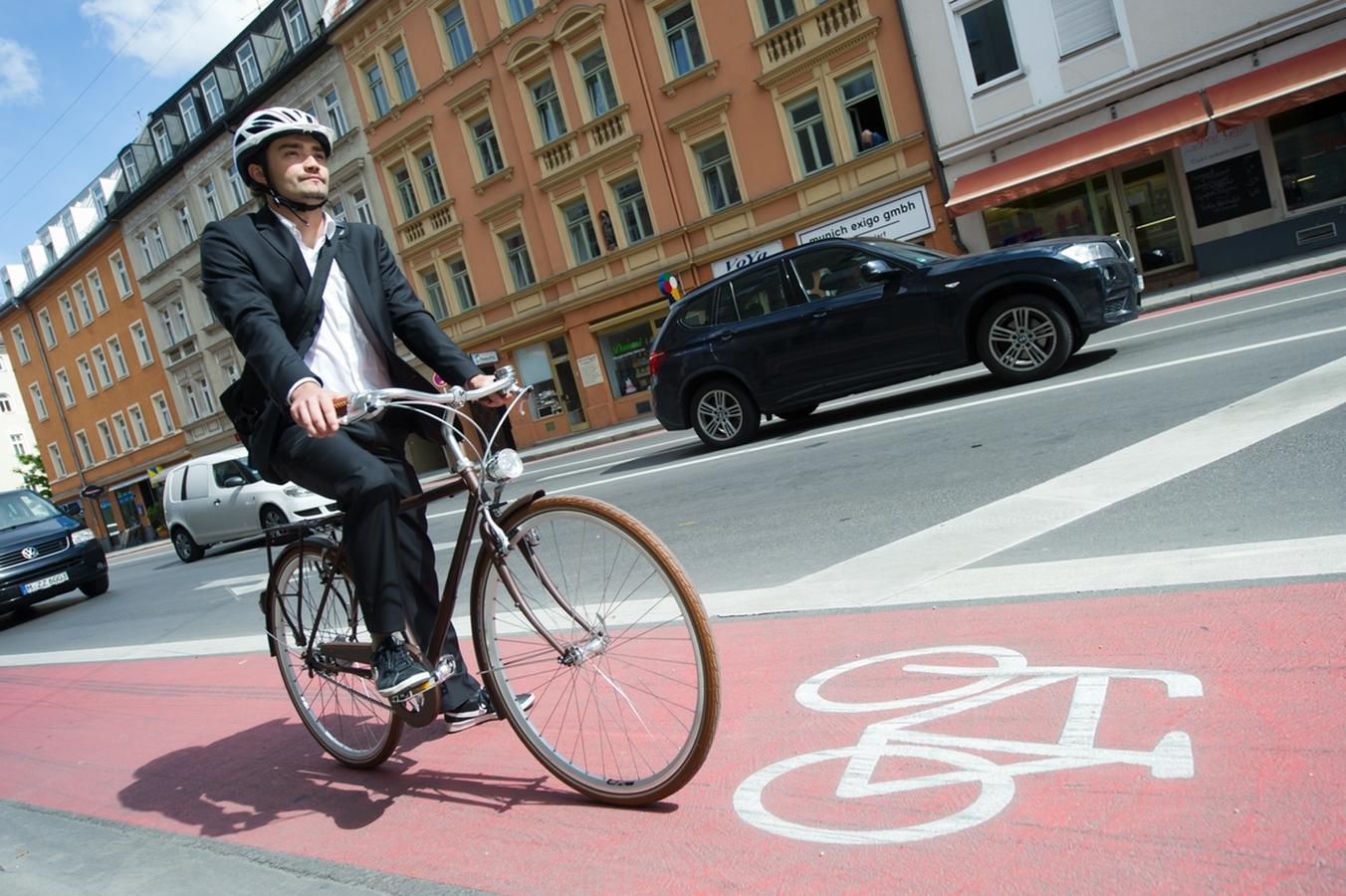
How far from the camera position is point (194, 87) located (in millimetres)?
40594

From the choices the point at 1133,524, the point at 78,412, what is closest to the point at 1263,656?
the point at 1133,524

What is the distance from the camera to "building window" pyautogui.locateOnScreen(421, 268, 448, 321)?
32.4m

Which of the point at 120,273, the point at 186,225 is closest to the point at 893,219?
the point at 186,225

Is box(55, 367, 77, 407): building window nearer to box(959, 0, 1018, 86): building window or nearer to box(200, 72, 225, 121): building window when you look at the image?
box(200, 72, 225, 121): building window

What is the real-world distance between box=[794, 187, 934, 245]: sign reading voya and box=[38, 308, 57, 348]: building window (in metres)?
46.7

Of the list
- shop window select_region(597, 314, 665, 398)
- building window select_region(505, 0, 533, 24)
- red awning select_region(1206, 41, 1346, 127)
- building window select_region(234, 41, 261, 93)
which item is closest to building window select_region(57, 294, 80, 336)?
building window select_region(234, 41, 261, 93)

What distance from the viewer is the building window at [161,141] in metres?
42.7

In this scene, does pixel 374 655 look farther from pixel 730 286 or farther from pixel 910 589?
pixel 730 286

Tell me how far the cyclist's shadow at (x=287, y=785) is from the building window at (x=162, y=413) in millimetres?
45977

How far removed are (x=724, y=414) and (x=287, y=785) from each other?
8.13 meters

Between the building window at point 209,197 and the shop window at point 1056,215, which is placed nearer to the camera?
the shop window at point 1056,215

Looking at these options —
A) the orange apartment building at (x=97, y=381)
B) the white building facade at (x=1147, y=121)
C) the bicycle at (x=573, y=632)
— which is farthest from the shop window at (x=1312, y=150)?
the orange apartment building at (x=97, y=381)

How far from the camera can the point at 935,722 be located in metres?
2.75

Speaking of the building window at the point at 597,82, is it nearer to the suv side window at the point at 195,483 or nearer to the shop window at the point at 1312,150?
the suv side window at the point at 195,483
